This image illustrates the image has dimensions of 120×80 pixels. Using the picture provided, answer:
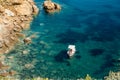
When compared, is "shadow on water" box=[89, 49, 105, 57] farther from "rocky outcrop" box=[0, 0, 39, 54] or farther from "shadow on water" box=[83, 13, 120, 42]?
"rocky outcrop" box=[0, 0, 39, 54]

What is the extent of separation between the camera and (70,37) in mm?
78375

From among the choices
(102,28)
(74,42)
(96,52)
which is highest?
(102,28)

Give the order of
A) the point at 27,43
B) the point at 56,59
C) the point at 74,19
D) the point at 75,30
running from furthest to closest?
the point at 74,19 → the point at 75,30 → the point at 27,43 → the point at 56,59

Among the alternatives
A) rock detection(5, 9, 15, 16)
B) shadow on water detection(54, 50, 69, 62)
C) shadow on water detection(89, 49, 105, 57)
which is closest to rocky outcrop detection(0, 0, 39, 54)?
rock detection(5, 9, 15, 16)

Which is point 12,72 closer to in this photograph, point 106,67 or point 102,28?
point 106,67

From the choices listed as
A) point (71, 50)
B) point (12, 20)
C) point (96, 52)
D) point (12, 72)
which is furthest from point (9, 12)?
point (96, 52)

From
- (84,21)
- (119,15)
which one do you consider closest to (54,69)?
(84,21)

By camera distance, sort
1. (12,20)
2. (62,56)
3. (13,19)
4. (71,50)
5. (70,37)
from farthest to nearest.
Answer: (13,19) → (12,20) → (70,37) → (71,50) → (62,56)

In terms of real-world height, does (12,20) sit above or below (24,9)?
below

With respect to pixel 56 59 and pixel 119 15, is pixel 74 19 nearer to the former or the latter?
pixel 119 15

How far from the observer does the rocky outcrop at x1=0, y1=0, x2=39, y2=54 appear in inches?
2891

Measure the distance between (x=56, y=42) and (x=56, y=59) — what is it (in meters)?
7.99

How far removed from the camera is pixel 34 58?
6781cm

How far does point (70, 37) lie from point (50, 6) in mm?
17515
